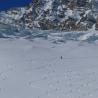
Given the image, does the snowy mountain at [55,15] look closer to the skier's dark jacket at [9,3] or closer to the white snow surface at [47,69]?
the skier's dark jacket at [9,3]

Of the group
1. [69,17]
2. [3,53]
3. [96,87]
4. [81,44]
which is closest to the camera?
[96,87]

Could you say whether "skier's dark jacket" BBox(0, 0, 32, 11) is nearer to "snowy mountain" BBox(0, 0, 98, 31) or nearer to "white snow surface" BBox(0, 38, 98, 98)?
"white snow surface" BBox(0, 38, 98, 98)

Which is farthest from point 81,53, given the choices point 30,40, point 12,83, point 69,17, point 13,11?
point 13,11

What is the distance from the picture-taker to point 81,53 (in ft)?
32.1

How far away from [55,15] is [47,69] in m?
5.68

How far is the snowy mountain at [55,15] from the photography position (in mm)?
13461

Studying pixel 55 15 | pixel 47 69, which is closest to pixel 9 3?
pixel 55 15

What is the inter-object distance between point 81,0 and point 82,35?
3281 mm

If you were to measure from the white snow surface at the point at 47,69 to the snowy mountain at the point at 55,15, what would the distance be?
2724mm

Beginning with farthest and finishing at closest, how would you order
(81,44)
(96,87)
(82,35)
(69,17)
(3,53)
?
(69,17) → (82,35) → (81,44) → (3,53) → (96,87)

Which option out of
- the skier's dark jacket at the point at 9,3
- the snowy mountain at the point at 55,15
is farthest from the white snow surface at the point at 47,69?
the snowy mountain at the point at 55,15

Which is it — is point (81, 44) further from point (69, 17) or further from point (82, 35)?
point (69, 17)

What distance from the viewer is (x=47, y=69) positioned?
8.69 meters

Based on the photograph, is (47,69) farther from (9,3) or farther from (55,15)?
(55,15)
